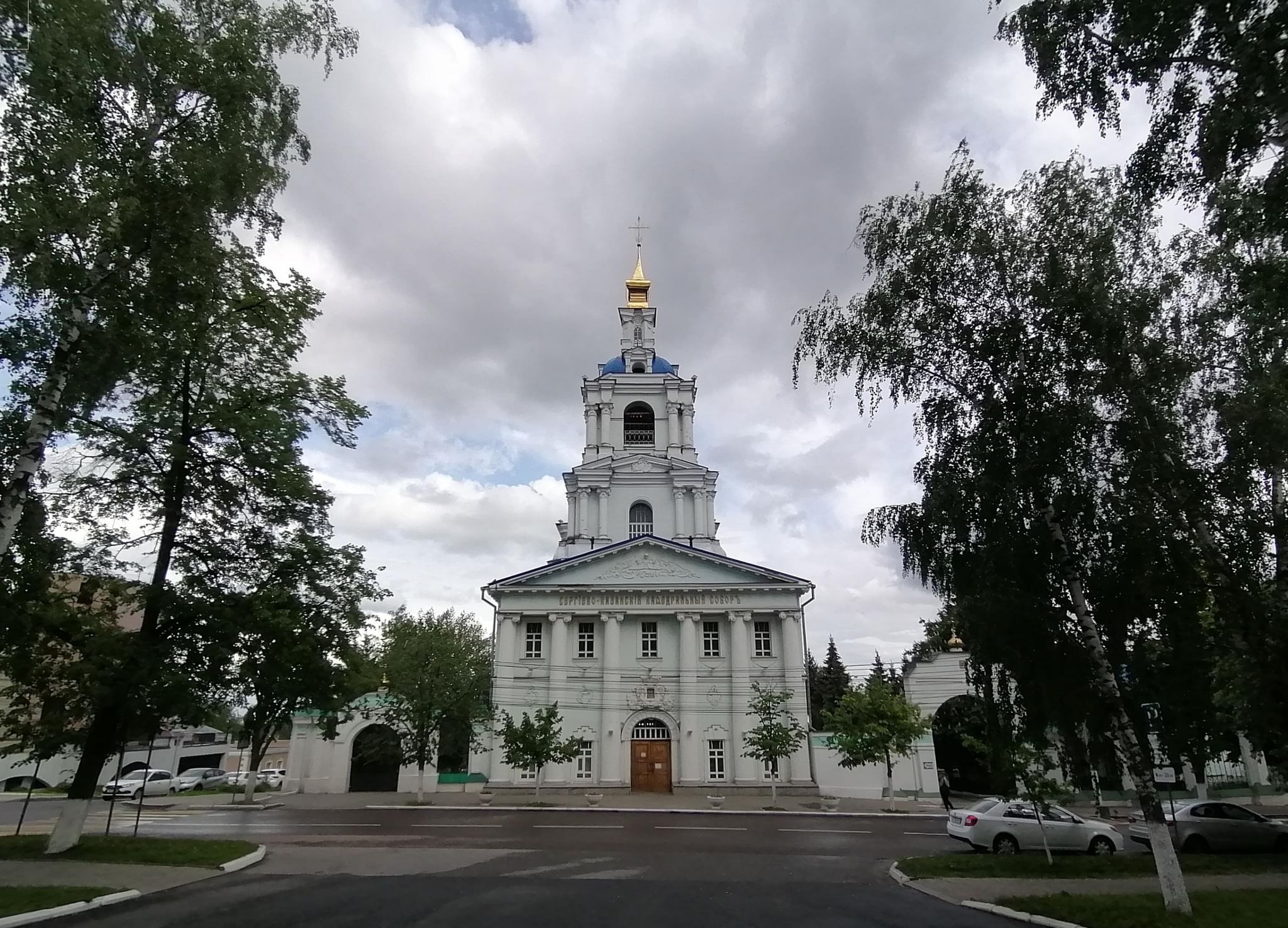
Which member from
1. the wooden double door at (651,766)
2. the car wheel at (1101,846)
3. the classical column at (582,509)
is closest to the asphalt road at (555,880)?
the car wheel at (1101,846)

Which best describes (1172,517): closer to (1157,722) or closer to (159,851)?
(1157,722)

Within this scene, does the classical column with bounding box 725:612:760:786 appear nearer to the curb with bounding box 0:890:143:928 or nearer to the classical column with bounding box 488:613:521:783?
the classical column with bounding box 488:613:521:783

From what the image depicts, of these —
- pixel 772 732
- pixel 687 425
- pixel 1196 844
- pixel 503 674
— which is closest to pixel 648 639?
pixel 503 674

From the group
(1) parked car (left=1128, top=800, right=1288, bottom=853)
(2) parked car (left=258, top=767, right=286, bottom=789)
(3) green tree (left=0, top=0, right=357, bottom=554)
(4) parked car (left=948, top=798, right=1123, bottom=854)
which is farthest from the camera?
(2) parked car (left=258, top=767, right=286, bottom=789)

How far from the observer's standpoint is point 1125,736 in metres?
11.1

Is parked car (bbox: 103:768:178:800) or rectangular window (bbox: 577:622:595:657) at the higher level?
rectangular window (bbox: 577:622:595:657)

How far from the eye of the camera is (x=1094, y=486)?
37.7ft

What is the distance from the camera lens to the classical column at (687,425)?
1828 inches

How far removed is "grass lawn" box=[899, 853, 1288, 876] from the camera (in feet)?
45.6

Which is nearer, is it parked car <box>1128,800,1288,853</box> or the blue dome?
parked car <box>1128,800,1288,853</box>

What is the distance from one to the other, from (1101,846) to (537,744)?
21.5 m

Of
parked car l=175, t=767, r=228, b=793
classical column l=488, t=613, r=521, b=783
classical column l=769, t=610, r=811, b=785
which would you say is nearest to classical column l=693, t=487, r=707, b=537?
classical column l=769, t=610, r=811, b=785

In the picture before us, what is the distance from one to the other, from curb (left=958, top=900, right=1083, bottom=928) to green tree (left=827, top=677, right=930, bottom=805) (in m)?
20.4

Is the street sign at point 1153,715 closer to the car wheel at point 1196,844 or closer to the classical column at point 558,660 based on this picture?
the car wheel at point 1196,844
